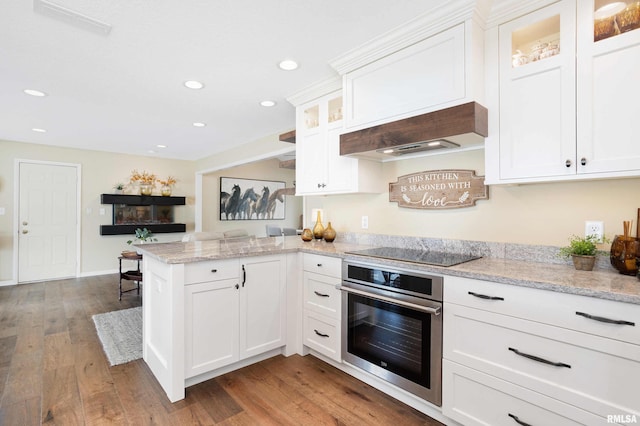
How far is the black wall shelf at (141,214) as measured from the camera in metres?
5.87

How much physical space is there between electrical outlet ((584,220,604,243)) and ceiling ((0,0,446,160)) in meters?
1.52

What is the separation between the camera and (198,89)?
2934mm

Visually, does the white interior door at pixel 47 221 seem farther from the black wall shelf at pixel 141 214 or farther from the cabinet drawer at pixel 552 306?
the cabinet drawer at pixel 552 306

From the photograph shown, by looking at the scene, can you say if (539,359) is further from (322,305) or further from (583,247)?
(322,305)

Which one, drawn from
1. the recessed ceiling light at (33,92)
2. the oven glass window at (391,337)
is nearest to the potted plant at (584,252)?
the oven glass window at (391,337)

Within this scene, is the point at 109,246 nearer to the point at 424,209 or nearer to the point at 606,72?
the point at 424,209

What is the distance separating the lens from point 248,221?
24.6 feet

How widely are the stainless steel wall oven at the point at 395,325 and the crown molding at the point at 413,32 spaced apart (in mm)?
1473

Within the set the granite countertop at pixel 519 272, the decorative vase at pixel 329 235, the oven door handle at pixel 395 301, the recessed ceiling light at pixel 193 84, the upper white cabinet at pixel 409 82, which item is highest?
the recessed ceiling light at pixel 193 84

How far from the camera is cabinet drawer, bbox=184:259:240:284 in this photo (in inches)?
80.9

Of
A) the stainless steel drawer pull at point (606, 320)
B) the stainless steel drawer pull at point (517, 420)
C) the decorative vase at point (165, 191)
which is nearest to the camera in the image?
the stainless steel drawer pull at point (606, 320)

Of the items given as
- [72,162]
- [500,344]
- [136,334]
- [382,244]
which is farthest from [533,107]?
[72,162]

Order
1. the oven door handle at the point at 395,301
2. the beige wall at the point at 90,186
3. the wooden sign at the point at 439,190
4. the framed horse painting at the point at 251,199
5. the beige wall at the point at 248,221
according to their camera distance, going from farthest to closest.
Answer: the framed horse painting at the point at 251,199 → the beige wall at the point at 248,221 → the beige wall at the point at 90,186 → the wooden sign at the point at 439,190 → the oven door handle at the point at 395,301

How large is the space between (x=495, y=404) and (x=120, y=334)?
125 inches
